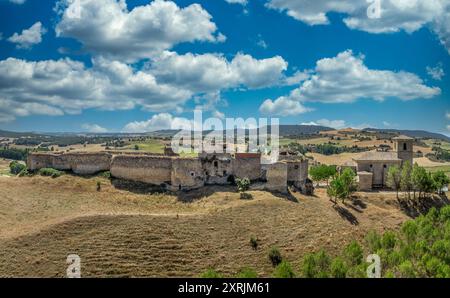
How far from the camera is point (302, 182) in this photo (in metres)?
48.1

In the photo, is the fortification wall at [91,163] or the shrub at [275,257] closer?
the shrub at [275,257]

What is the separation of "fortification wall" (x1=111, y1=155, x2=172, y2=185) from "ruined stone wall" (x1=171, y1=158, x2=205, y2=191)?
1.13 m

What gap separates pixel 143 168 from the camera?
155 ft

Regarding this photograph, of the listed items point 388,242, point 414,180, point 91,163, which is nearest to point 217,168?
point 91,163

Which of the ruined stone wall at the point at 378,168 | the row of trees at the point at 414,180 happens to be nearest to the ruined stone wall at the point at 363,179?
the ruined stone wall at the point at 378,168

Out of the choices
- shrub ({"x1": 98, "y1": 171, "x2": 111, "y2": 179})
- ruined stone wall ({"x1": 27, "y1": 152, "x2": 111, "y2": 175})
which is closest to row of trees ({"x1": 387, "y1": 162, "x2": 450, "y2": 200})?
shrub ({"x1": 98, "y1": 171, "x2": 111, "y2": 179})

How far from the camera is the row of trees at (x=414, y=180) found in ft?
164

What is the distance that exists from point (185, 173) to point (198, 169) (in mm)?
1458

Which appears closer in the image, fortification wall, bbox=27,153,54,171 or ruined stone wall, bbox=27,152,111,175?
ruined stone wall, bbox=27,152,111,175

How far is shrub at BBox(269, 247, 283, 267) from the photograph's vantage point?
116ft

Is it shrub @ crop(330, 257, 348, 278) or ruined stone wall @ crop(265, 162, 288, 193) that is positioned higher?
ruined stone wall @ crop(265, 162, 288, 193)

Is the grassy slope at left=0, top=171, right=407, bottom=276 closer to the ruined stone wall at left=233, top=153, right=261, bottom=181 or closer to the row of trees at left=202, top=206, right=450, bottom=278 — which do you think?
the row of trees at left=202, top=206, right=450, bottom=278

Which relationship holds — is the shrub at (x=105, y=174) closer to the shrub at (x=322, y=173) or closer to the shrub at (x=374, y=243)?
the shrub at (x=322, y=173)
